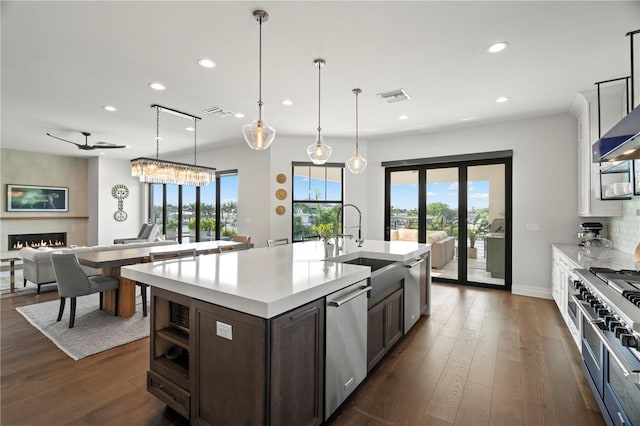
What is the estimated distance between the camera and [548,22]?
2.34 m

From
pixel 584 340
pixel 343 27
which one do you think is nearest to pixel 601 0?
pixel 343 27

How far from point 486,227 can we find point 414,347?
10.5 feet

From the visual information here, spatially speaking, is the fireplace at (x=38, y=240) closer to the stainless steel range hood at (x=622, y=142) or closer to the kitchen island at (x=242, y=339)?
the kitchen island at (x=242, y=339)

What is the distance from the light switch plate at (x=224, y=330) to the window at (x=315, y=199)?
15.6 feet

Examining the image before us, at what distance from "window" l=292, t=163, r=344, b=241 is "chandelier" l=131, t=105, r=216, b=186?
187cm

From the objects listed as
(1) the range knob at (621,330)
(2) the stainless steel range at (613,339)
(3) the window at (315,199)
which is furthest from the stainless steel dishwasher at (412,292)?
(3) the window at (315,199)

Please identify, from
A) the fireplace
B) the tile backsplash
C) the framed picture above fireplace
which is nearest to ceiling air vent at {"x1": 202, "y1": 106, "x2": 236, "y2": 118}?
the tile backsplash

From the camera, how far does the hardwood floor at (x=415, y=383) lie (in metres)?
1.94

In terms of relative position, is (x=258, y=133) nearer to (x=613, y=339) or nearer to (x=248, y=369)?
(x=248, y=369)

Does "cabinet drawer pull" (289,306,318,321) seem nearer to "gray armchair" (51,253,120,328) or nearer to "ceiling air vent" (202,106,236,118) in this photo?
"gray armchair" (51,253,120,328)

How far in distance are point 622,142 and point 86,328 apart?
16.2 ft

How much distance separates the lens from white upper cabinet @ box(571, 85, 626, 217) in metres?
3.46

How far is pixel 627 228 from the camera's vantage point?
339 cm

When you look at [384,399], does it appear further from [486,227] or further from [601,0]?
[486,227]
